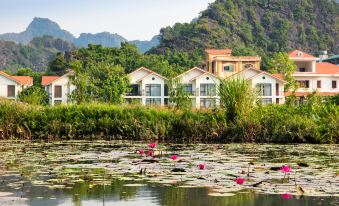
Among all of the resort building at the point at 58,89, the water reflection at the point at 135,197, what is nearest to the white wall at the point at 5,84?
the resort building at the point at 58,89

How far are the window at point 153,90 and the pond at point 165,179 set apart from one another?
2172 inches

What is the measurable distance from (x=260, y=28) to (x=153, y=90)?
2828 inches

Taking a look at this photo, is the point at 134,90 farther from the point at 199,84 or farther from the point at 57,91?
the point at 57,91

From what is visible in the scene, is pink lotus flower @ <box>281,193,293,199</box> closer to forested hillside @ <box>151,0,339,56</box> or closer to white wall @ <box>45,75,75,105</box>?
→ white wall @ <box>45,75,75,105</box>

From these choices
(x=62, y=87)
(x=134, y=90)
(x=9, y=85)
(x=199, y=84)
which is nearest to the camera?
(x=199, y=84)

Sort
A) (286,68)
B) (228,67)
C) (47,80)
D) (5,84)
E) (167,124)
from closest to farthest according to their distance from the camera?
(167,124) → (5,84) → (47,80) → (286,68) → (228,67)

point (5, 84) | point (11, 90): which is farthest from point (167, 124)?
point (11, 90)

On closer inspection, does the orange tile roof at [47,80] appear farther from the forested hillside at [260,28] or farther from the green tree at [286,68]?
the forested hillside at [260,28]

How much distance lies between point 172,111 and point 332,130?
5992mm

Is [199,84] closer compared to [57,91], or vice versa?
[199,84]

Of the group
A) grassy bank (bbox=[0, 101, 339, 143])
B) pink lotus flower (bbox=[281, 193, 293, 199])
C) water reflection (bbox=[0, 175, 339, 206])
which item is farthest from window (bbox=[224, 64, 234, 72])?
pink lotus flower (bbox=[281, 193, 293, 199])

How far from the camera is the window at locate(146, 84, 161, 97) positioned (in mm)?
68875

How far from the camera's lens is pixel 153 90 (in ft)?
226

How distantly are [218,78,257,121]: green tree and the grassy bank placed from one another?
252mm
